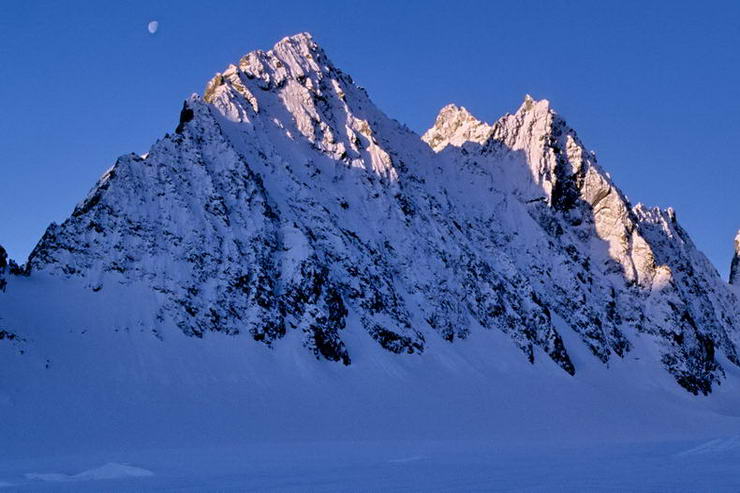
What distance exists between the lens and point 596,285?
67875mm

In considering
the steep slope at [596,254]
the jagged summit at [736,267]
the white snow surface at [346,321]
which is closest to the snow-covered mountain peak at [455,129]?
the steep slope at [596,254]

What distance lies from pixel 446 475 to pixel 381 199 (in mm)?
41590

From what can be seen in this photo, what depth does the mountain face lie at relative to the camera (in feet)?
136

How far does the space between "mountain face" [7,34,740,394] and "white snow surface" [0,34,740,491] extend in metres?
0.22

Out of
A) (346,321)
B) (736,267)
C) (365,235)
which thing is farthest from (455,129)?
(736,267)

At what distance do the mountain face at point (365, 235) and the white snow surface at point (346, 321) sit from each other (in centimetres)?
22

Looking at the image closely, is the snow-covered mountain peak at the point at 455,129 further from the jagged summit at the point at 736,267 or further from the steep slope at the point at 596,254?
the jagged summit at the point at 736,267

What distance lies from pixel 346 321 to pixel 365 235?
11.1 metres

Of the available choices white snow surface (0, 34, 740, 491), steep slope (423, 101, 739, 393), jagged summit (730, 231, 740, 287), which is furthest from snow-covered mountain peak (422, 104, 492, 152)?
jagged summit (730, 231, 740, 287)

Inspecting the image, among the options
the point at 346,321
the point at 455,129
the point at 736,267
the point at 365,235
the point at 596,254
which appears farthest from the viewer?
the point at 736,267

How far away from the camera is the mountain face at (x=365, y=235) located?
41.5m

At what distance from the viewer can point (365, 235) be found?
54594 mm

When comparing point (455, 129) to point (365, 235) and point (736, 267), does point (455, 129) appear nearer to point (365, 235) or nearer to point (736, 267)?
point (365, 235)

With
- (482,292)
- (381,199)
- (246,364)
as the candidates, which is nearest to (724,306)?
(482,292)
